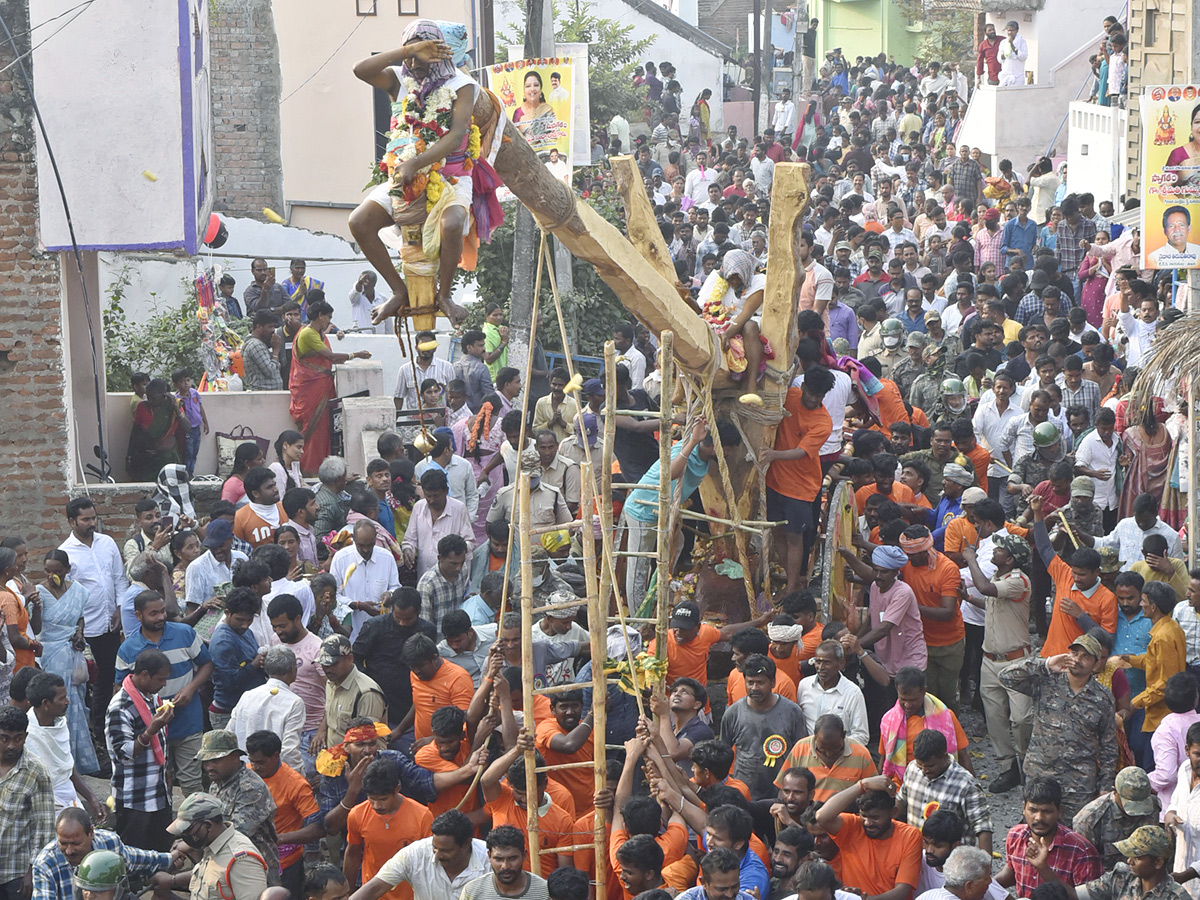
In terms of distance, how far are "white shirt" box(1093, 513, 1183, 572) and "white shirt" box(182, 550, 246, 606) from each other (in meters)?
5.52

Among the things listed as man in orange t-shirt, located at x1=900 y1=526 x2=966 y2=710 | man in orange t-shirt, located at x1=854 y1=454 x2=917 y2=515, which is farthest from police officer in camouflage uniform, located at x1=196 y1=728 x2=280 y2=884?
man in orange t-shirt, located at x1=854 y1=454 x2=917 y2=515

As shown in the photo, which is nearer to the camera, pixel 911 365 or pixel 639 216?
pixel 639 216

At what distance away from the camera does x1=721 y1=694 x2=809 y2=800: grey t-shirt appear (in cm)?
866

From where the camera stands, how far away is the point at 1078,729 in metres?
8.82

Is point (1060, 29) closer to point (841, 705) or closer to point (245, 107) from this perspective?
point (245, 107)

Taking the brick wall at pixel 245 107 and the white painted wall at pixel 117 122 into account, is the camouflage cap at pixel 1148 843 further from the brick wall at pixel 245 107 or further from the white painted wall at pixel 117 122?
the brick wall at pixel 245 107

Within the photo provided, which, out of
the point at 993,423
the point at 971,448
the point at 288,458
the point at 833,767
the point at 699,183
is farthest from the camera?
the point at 699,183

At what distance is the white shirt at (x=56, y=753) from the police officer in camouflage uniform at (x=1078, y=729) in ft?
16.7

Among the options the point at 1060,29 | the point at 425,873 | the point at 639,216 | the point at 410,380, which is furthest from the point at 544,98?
the point at 1060,29

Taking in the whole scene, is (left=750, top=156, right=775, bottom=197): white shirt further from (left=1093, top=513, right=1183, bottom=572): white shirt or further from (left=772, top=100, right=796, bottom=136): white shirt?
(left=1093, top=513, right=1183, bottom=572): white shirt

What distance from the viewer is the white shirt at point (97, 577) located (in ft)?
35.0

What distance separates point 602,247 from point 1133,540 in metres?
4.59

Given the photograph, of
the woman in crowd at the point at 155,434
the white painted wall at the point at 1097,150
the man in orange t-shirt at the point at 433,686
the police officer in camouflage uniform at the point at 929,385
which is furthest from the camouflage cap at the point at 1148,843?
the white painted wall at the point at 1097,150

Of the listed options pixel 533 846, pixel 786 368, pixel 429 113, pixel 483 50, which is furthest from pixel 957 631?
pixel 483 50
